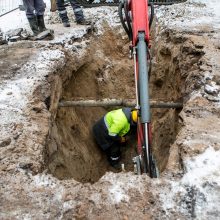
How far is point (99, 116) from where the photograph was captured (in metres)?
7.56

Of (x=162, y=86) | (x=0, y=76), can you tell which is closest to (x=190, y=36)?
(x=162, y=86)

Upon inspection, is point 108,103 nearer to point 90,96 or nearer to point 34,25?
point 90,96

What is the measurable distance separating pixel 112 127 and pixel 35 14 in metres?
2.88

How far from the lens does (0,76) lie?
5.95 m

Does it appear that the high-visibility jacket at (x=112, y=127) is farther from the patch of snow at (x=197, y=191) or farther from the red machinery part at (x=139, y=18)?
the patch of snow at (x=197, y=191)

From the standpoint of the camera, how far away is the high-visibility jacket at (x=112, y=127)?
647 centimetres

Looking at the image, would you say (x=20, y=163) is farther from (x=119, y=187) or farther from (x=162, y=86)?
(x=162, y=86)

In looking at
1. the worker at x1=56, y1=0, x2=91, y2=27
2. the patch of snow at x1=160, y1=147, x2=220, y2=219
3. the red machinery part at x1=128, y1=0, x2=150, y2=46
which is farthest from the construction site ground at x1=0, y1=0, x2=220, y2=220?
the red machinery part at x1=128, y1=0, x2=150, y2=46

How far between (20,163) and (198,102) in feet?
7.76

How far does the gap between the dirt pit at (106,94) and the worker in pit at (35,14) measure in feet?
3.76

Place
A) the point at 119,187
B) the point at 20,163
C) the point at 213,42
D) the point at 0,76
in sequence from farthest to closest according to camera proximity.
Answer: the point at 213,42 < the point at 0,76 < the point at 20,163 < the point at 119,187

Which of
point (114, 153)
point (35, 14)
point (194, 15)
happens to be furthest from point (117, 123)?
point (194, 15)

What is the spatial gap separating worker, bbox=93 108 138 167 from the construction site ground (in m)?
0.22

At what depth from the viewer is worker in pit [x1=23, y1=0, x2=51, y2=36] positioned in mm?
7461
